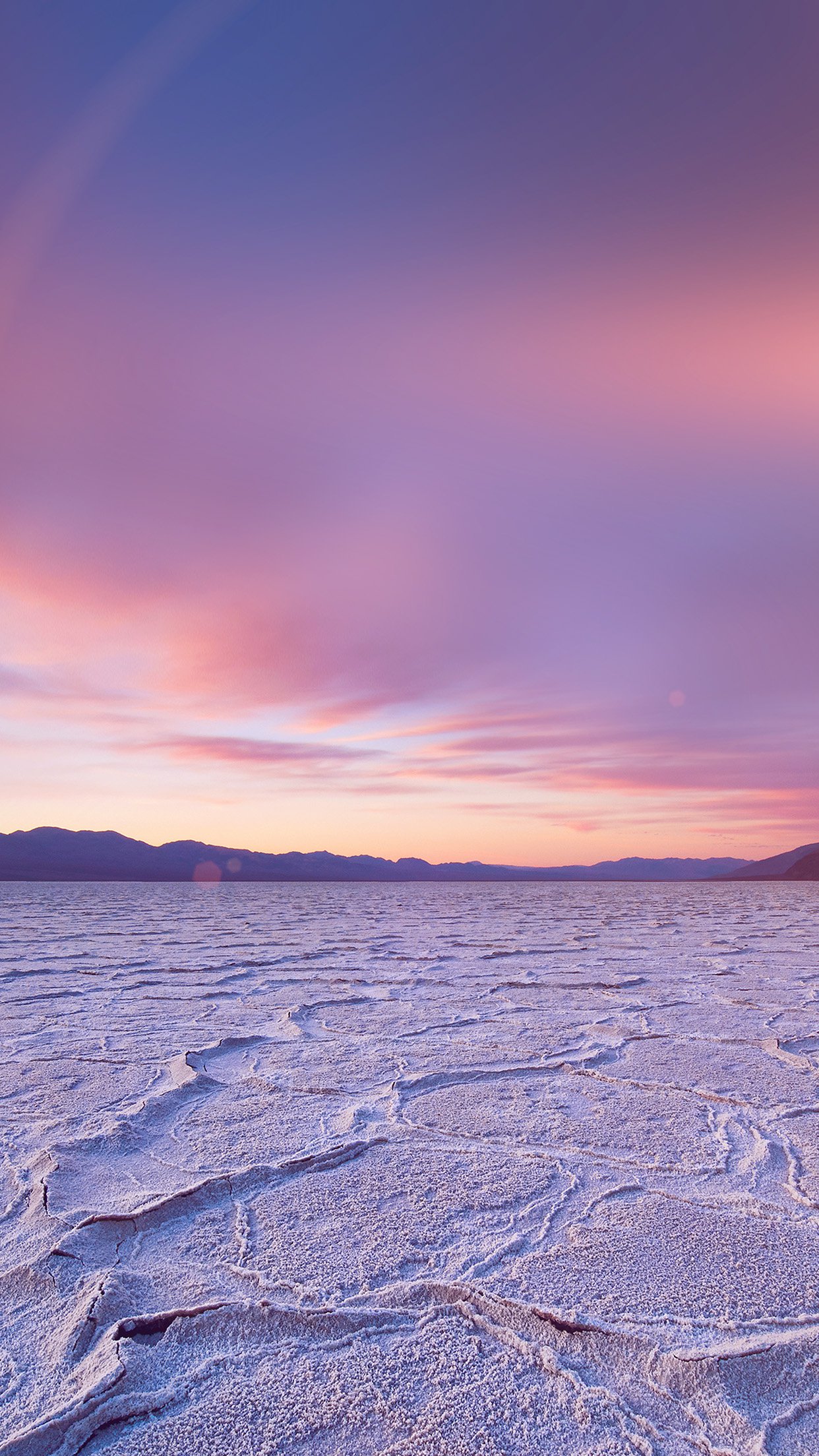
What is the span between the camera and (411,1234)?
1.41 meters

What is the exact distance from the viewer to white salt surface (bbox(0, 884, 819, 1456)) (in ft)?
3.19

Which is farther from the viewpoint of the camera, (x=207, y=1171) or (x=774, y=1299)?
(x=207, y=1171)

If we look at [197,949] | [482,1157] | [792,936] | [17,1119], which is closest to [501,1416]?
[482,1157]

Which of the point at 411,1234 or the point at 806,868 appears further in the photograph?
the point at 806,868

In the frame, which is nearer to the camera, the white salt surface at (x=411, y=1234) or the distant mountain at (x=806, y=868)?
the white salt surface at (x=411, y=1234)

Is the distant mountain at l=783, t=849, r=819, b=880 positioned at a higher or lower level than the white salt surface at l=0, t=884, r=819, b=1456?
higher

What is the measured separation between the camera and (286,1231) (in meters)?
1.42

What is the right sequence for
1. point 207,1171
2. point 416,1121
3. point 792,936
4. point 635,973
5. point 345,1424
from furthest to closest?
point 792,936, point 635,973, point 416,1121, point 207,1171, point 345,1424

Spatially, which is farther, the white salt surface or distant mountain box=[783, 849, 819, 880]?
distant mountain box=[783, 849, 819, 880]

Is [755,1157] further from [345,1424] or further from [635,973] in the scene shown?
[635,973]

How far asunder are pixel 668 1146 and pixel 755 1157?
185 millimetres

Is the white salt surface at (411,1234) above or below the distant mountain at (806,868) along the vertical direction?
below

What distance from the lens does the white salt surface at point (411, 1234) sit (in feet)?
3.19

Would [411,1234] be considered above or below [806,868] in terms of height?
below
